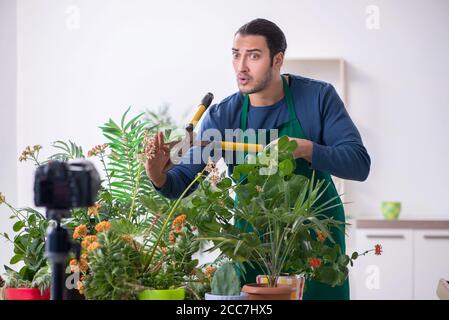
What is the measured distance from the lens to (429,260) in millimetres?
4809

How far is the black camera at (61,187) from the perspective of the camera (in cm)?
89

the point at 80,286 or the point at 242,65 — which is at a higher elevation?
the point at 242,65

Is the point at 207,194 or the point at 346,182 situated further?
the point at 346,182

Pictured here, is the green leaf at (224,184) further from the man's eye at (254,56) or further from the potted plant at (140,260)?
the man's eye at (254,56)

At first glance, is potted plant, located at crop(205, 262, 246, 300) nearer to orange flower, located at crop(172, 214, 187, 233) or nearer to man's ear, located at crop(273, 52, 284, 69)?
orange flower, located at crop(172, 214, 187, 233)

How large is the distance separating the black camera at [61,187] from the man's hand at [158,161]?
688 mm

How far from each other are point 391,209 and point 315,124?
2.84 metres

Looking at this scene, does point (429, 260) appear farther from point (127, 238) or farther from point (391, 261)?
point (127, 238)

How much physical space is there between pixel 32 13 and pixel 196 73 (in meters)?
1.40

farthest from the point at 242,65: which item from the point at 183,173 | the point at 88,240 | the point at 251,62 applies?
the point at 88,240

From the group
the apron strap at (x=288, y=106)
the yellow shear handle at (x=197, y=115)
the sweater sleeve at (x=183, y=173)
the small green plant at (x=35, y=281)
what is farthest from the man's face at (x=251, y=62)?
the small green plant at (x=35, y=281)
